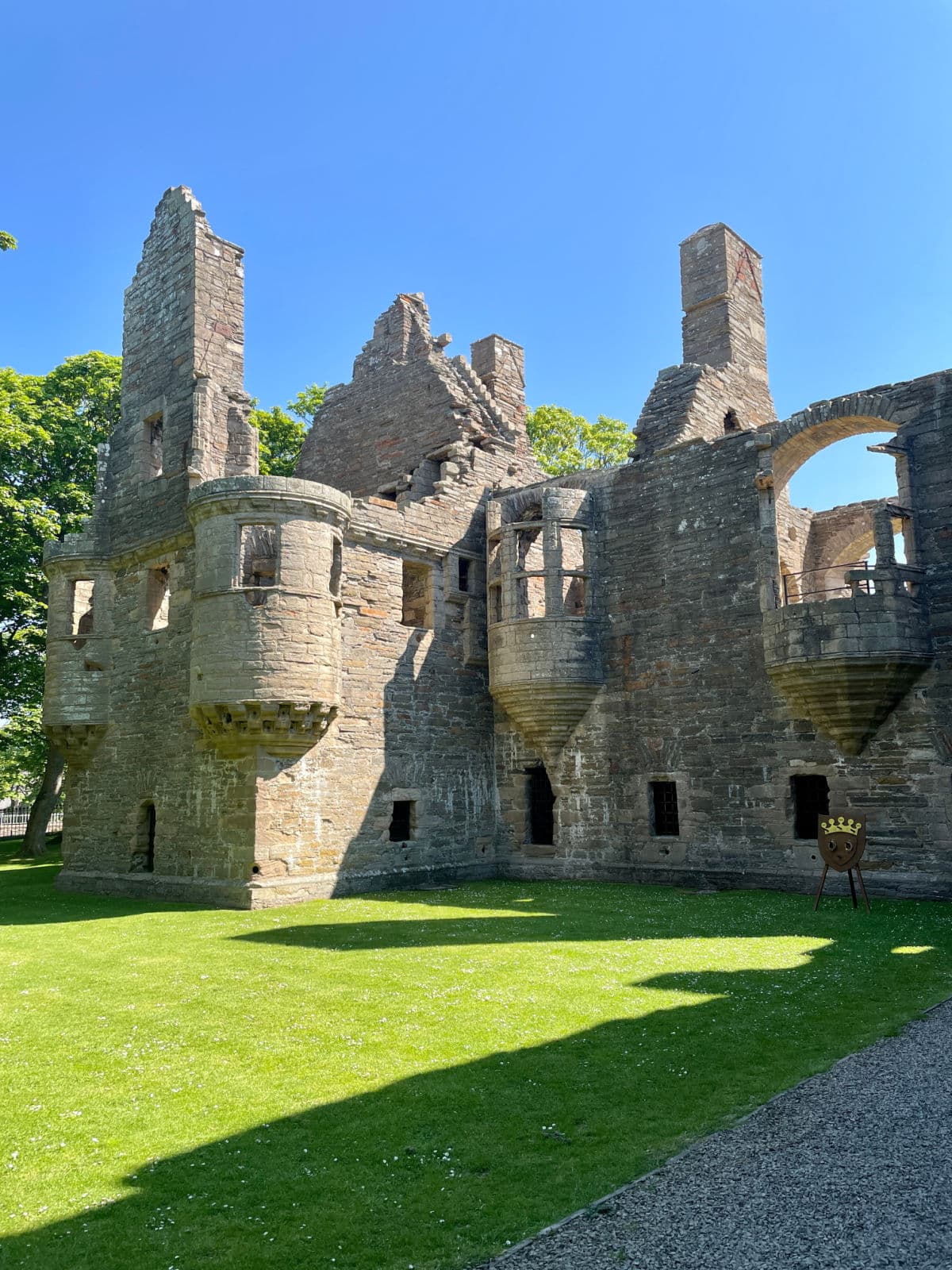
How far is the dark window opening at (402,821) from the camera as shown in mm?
18734

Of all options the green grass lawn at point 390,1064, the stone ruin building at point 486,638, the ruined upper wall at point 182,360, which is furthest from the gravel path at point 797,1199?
the ruined upper wall at point 182,360

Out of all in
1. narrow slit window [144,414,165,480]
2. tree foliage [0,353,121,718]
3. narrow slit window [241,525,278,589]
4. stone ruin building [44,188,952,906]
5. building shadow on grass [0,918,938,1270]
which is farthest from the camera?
tree foliage [0,353,121,718]

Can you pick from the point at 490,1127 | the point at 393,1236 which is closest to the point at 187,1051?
the point at 490,1127

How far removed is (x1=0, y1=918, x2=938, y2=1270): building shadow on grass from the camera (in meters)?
4.44

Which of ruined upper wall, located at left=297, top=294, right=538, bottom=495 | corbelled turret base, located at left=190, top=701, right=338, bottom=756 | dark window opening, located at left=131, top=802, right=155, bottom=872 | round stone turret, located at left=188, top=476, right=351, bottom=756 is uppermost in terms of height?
ruined upper wall, located at left=297, top=294, right=538, bottom=495

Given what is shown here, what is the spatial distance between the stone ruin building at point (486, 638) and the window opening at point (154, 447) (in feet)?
0.23

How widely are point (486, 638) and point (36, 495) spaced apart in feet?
48.0

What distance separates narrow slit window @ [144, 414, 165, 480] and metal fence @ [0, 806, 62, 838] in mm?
23194

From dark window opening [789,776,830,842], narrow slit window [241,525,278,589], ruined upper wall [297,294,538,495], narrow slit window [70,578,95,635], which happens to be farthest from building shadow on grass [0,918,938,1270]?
ruined upper wall [297,294,538,495]

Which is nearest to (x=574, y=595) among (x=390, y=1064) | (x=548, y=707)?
(x=548, y=707)

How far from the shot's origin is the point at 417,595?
2086cm

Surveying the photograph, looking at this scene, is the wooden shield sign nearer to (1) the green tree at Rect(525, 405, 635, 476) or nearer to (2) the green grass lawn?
(2) the green grass lawn

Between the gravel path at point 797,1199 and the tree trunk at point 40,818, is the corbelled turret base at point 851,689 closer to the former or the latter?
the gravel path at point 797,1199

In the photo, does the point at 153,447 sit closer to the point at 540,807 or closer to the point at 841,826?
the point at 540,807
